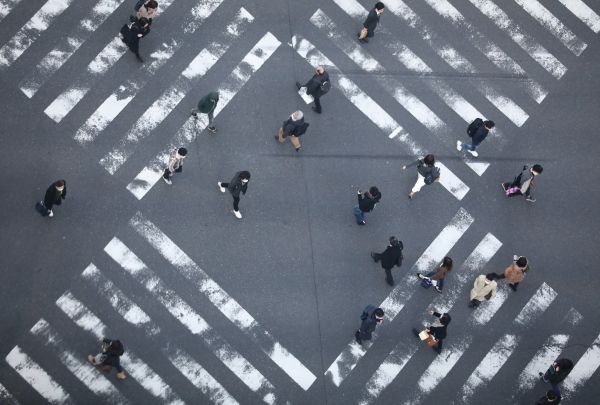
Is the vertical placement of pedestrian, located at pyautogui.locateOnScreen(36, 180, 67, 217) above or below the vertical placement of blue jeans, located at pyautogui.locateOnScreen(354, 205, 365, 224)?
below

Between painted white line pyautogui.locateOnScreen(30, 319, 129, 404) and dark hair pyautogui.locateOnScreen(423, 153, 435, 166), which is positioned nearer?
painted white line pyautogui.locateOnScreen(30, 319, 129, 404)

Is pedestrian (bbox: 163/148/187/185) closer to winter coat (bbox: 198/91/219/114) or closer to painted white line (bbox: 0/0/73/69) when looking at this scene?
winter coat (bbox: 198/91/219/114)

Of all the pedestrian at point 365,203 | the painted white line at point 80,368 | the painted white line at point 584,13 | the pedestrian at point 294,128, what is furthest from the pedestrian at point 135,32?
the painted white line at point 584,13

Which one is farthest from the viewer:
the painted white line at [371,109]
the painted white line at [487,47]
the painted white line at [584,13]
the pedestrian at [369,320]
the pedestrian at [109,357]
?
the painted white line at [584,13]

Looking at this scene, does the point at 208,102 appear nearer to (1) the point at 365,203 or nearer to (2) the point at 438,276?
(1) the point at 365,203

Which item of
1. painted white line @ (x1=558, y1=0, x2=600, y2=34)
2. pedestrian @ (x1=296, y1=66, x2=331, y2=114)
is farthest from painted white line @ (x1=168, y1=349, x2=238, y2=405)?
painted white line @ (x1=558, y1=0, x2=600, y2=34)

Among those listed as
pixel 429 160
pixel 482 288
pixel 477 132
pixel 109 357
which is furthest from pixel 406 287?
pixel 109 357

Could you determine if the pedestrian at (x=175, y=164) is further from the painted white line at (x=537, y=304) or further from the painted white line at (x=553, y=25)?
the painted white line at (x=553, y=25)
